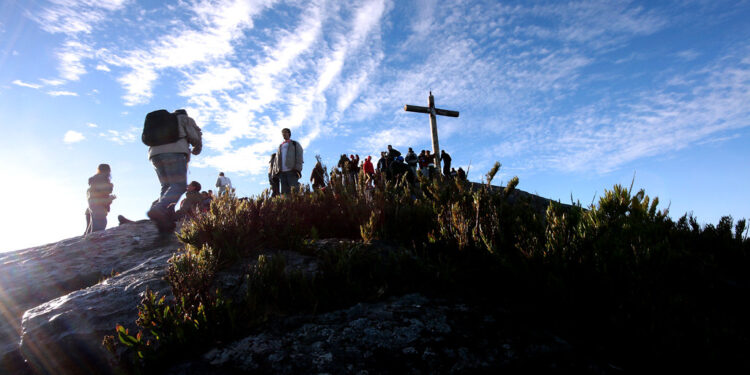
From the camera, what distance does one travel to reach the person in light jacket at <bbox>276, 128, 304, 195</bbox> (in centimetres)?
891

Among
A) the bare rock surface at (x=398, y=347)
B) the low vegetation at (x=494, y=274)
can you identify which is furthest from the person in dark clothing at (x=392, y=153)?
the bare rock surface at (x=398, y=347)

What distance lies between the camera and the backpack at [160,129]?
7254 mm

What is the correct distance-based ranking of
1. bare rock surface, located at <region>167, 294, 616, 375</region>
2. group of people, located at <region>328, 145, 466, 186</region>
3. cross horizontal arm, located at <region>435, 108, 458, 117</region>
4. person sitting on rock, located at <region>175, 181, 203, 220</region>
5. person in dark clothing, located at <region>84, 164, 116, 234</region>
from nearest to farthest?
bare rock surface, located at <region>167, 294, 616, 375</region>
person in dark clothing, located at <region>84, 164, 116, 234</region>
person sitting on rock, located at <region>175, 181, 203, 220</region>
group of people, located at <region>328, 145, 466, 186</region>
cross horizontal arm, located at <region>435, 108, 458, 117</region>

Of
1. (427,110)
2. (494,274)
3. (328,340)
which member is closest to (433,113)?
→ (427,110)

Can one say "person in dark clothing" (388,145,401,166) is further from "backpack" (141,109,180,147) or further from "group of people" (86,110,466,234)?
"backpack" (141,109,180,147)

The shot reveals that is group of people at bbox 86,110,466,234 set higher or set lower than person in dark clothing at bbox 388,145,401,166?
lower

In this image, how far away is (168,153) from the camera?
738cm

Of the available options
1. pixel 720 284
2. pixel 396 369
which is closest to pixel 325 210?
pixel 396 369

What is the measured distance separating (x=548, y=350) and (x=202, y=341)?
2.35 metres

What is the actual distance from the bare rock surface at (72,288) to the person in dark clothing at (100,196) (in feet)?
4.13

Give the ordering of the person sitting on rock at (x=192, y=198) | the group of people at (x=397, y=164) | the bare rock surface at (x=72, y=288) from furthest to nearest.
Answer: the group of people at (x=397, y=164), the person sitting on rock at (x=192, y=198), the bare rock surface at (x=72, y=288)

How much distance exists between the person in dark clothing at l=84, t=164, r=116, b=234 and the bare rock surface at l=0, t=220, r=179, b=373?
126 cm

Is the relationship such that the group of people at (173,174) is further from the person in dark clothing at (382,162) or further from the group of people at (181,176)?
the person in dark clothing at (382,162)

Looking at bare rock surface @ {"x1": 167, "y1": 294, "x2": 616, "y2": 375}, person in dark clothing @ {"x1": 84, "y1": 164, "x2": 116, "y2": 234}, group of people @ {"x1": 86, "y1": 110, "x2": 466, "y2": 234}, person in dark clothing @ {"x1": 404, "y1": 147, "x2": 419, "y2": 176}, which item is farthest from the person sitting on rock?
person in dark clothing @ {"x1": 404, "y1": 147, "x2": 419, "y2": 176}
